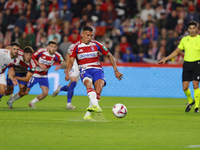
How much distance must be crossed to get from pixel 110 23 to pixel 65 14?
7.54 ft

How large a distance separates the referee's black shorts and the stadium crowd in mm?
6675

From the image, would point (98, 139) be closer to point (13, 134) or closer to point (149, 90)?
point (13, 134)

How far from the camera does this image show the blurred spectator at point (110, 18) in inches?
850

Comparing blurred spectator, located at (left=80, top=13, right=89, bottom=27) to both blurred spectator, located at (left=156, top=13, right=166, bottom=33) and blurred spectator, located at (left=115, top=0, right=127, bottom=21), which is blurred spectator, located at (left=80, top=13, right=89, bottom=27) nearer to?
blurred spectator, located at (left=115, top=0, right=127, bottom=21)

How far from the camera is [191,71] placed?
12.2m

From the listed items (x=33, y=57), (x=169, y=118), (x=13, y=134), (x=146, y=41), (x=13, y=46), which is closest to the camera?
(x=13, y=134)

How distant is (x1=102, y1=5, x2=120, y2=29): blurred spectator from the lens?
21578 mm

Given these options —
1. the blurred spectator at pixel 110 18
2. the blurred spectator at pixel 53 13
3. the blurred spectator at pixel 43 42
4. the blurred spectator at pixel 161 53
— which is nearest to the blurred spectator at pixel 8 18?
the blurred spectator at pixel 53 13

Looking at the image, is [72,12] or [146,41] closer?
[146,41]

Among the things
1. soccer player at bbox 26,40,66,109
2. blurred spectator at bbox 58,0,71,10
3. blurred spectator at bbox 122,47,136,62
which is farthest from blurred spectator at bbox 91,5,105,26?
soccer player at bbox 26,40,66,109

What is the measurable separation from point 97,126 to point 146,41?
11.8 m

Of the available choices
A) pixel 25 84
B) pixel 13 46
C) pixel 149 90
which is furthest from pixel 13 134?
pixel 149 90

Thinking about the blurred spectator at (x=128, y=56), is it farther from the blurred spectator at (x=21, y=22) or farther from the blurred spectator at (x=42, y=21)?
the blurred spectator at (x=21, y=22)

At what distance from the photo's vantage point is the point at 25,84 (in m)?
13.7
